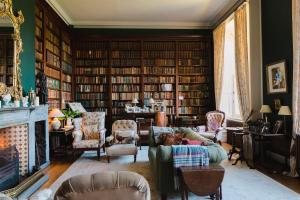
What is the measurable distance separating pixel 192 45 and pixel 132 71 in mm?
2260

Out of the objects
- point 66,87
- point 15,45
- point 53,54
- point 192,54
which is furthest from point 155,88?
point 15,45

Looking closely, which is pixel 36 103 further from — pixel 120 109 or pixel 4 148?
pixel 120 109

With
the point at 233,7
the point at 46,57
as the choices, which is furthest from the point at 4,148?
the point at 233,7

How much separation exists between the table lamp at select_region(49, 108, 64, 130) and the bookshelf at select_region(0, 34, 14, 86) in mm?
2032

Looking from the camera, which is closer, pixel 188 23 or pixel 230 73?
pixel 230 73

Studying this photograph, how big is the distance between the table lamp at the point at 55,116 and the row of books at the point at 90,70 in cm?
270

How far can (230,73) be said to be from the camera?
27.2 ft

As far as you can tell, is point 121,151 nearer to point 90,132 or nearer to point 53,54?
point 90,132

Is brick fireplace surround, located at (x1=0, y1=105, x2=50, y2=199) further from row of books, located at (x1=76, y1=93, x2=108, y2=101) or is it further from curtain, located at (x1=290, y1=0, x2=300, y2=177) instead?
curtain, located at (x1=290, y1=0, x2=300, y2=177)

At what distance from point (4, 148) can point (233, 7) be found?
6458 millimetres

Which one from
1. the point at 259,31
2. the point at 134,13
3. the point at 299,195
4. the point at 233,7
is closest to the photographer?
the point at 299,195

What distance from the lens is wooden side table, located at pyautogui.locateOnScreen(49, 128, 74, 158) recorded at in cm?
647

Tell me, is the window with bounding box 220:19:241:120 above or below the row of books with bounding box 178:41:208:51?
below

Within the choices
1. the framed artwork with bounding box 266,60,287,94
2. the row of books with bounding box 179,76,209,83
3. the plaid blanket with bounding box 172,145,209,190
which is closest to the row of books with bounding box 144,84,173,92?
the row of books with bounding box 179,76,209,83
